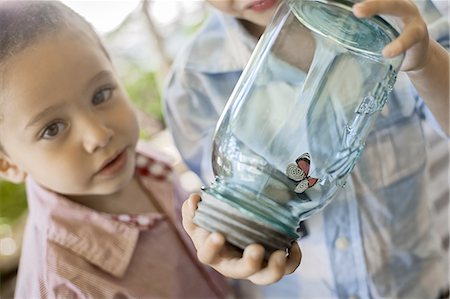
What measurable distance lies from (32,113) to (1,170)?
0.37 ft

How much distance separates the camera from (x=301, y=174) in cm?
41

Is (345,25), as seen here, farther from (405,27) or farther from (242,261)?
(242,261)

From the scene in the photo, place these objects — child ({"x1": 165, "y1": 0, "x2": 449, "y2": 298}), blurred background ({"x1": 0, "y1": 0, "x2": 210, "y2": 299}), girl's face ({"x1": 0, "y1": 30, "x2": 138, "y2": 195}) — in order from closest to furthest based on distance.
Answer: girl's face ({"x1": 0, "y1": 30, "x2": 138, "y2": 195}) → child ({"x1": 165, "y1": 0, "x2": 449, "y2": 298}) → blurred background ({"x1": 0, "y1": 0, "x2": 210, "y2": 299})

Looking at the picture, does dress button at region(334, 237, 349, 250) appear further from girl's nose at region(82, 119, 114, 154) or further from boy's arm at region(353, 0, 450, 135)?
girl's nose at region(82, 119, 114, 154)

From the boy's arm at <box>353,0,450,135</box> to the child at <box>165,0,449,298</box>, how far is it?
22mm

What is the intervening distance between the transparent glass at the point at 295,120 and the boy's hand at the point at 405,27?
1cm

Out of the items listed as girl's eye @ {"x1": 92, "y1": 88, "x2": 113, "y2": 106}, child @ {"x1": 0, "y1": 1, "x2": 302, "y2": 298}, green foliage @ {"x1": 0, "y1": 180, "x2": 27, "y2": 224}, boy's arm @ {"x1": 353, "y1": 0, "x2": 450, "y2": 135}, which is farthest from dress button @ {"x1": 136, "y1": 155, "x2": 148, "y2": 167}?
boy's arm @ {"x1": 353, "y1": 0, "x2": 450, "y2": 135}

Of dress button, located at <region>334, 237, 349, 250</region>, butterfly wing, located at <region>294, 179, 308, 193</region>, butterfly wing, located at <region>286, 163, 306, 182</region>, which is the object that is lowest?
dress button, located at <region>334, 237, 349, 250</region>

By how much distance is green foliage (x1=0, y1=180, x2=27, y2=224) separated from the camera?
85cm

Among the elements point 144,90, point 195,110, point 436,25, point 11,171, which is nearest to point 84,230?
point 11,171

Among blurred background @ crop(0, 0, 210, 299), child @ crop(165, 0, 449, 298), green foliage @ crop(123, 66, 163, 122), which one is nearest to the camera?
child @ crop(165, 0, 449, 298)

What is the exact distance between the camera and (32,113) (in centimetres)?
Result: 51

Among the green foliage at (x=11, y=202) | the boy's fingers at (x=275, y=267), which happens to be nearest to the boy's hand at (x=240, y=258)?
the boy's fingers at (x=275, y=267)

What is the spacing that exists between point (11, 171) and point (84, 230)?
0.10 m
